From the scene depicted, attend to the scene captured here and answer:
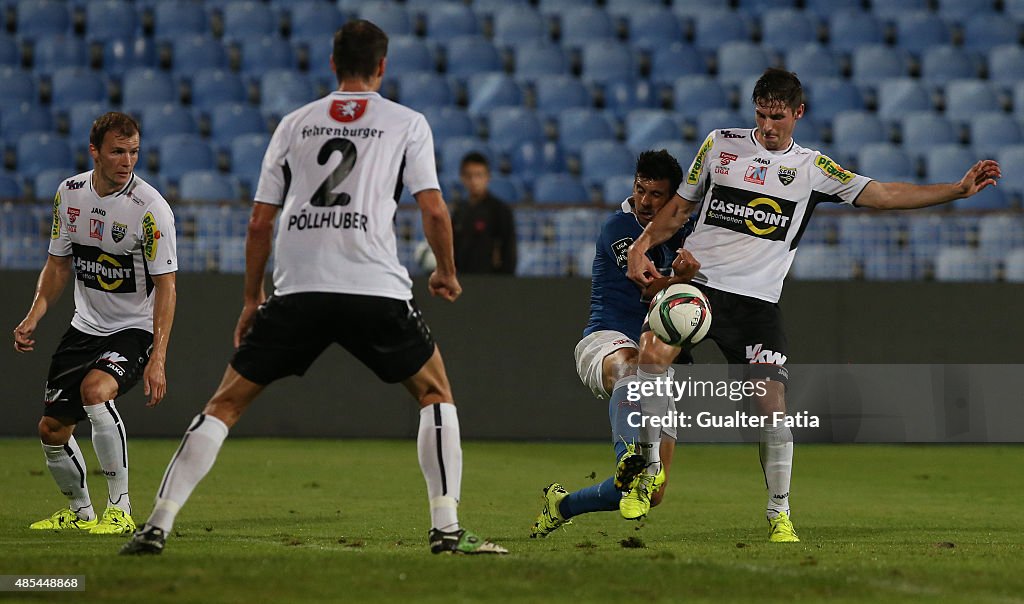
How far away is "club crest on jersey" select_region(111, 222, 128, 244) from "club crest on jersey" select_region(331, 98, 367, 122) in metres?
2.32

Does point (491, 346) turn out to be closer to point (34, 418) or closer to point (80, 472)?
point (34, 418)

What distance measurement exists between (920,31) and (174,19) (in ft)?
32.9

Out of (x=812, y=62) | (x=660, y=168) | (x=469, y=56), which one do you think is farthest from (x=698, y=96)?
(x=660, y=168)

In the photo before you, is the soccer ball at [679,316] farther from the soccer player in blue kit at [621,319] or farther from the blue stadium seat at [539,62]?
the blue stadium seat at [539,62]

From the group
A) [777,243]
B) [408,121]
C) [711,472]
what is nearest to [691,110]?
[711,472]

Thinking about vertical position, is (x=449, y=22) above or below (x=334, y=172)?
above

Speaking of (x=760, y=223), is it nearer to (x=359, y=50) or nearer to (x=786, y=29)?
(x=359, y=50)

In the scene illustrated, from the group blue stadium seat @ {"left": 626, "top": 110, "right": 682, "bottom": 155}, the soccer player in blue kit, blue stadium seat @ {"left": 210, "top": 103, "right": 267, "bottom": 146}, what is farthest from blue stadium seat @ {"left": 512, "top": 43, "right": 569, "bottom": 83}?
the soccer player in blue kit

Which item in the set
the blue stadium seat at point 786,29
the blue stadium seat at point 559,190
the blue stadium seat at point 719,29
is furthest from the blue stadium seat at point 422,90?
the blue stadium seat at point 786,29

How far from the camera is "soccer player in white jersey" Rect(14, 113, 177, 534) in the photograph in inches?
292

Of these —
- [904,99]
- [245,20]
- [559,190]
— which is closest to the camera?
[559,190]

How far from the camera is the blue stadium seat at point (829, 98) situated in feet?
60.1

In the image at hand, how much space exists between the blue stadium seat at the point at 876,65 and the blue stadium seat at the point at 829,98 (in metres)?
0.54

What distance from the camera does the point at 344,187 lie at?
548 cm
